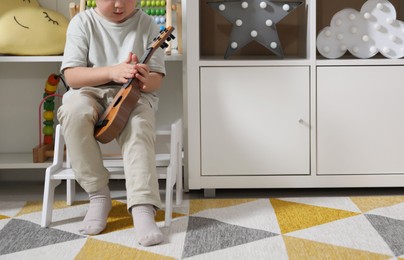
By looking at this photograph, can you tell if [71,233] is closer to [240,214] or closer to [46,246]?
[46,246]

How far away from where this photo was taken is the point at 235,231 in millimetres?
1588

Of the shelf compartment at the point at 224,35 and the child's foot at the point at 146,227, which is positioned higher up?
the shelf compartment at the point at 224,35

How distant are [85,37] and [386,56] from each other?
0.97 m

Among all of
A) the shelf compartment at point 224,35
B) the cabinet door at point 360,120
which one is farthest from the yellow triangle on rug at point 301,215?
the shelf compartment at point 224,35

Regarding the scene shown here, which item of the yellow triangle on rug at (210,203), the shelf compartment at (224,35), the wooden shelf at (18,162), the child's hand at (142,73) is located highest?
the shelf compartment at (224,35)

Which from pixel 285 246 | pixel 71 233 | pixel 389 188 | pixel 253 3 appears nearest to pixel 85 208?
pixel 71 233

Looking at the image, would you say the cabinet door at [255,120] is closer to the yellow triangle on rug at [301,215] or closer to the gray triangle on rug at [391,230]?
the yellow triangle on rug at [301,215]

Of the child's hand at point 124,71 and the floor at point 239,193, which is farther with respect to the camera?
the floor at point 239,193

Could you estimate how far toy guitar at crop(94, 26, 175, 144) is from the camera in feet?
5.25

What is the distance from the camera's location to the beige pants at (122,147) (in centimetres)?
156

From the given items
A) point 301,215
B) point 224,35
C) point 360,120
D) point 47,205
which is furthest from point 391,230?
point 224,35

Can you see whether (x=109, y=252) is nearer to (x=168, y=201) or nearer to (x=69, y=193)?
(x=168, y=201)

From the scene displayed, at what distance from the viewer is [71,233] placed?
1592 millimetres

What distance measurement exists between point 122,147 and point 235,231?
373 millimetres
